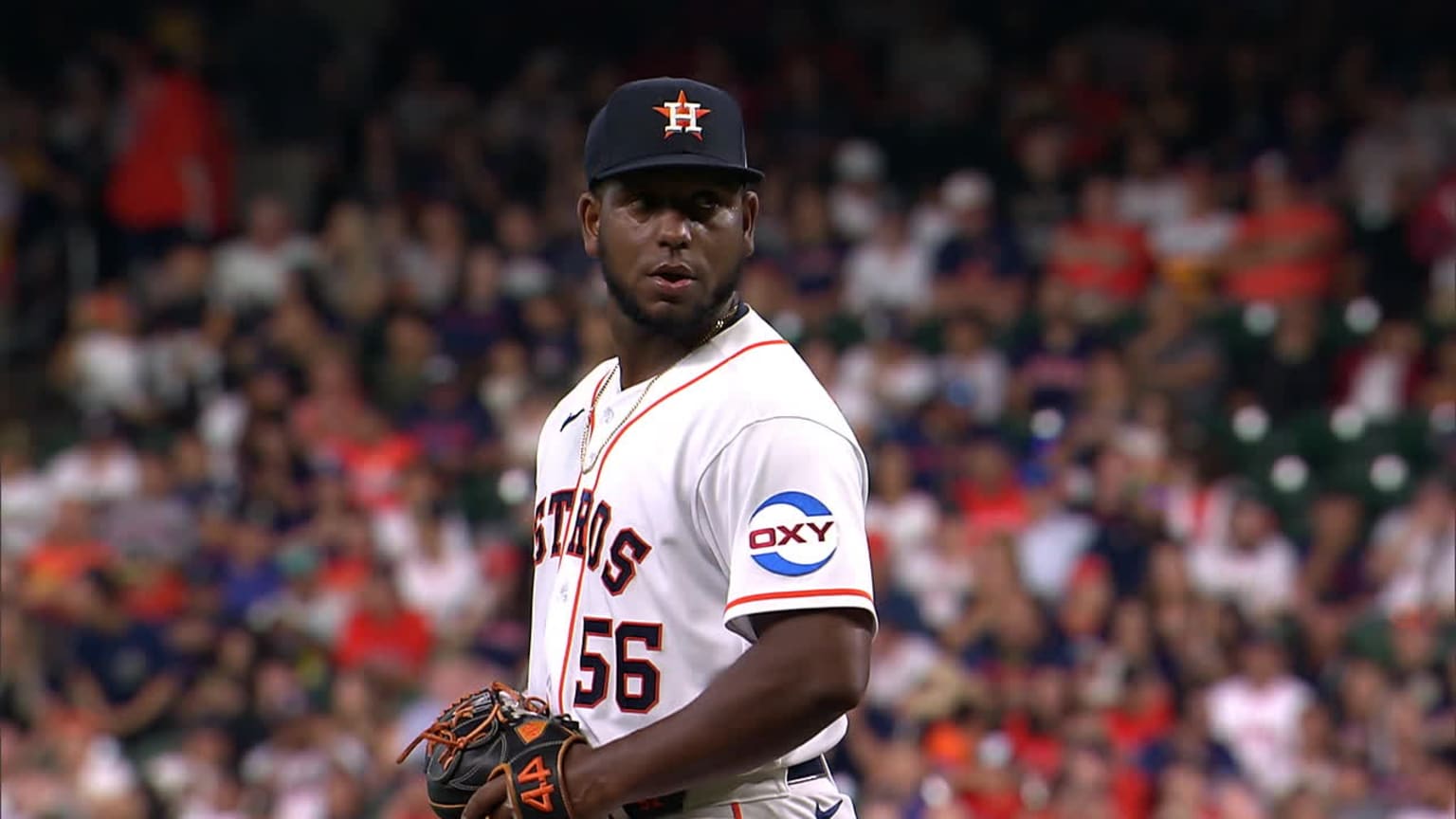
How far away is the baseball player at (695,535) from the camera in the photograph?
2660 mm

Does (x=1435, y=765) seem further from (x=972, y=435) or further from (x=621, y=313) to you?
(x=621, y=313)

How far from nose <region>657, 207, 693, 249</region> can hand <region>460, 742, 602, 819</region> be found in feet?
2.25

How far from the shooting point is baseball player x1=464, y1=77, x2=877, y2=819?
105 inches

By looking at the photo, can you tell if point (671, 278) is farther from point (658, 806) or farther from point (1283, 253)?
point (1283, 253)

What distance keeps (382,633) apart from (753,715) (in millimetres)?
7526

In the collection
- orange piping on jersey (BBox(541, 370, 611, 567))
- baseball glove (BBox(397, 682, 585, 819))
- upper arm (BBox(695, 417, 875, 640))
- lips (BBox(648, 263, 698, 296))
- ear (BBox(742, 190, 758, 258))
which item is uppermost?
ear (BBox(742, 190, 758, 258))

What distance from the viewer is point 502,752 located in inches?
112

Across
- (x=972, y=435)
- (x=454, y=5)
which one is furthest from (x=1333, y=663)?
(x=454, y=5)

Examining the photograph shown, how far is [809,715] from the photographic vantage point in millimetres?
2637

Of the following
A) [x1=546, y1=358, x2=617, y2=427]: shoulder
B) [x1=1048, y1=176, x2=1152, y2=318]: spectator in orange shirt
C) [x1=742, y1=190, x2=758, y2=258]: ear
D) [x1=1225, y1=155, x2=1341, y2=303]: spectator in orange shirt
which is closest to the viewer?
[x1=742, y1=190, x2=758, y2=258]: ear

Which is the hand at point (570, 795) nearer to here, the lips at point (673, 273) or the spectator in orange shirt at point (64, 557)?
the lips at point (673, 273)

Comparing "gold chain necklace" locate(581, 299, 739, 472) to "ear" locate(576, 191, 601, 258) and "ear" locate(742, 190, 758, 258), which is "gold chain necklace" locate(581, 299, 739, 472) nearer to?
"ear" locate(742, 190, 758, 258)

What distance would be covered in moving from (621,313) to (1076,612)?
253 inches

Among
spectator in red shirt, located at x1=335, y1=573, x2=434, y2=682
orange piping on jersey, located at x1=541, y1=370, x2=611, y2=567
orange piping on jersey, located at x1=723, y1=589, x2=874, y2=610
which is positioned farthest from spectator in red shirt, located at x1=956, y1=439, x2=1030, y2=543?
orange piping on jersey, located at x1=723, y1=589, x2=874, y2=610
